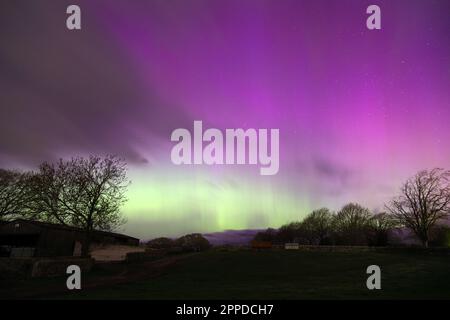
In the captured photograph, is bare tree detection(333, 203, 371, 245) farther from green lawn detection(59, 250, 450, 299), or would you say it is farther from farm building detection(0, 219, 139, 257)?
farm building detection(0, 219, 139, 257)

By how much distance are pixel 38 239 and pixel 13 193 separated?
43.9 ft

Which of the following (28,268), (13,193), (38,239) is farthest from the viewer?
(13,193)

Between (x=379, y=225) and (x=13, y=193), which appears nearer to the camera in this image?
(x=13, y=193)

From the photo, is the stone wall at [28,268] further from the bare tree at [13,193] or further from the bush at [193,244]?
the bush at [193,244]

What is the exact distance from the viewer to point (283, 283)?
79.7 ft

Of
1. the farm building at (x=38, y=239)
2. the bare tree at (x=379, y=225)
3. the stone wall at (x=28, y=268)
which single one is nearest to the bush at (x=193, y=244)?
the farm building at (x=38, y=239)

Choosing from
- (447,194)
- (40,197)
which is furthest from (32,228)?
(447,194)

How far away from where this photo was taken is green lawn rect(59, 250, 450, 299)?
61.1 ft

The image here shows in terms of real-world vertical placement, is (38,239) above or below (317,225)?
above

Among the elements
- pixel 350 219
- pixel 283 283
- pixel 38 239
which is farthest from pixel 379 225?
pixel 283 283

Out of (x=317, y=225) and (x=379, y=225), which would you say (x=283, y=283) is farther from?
(x=317, y=225)
